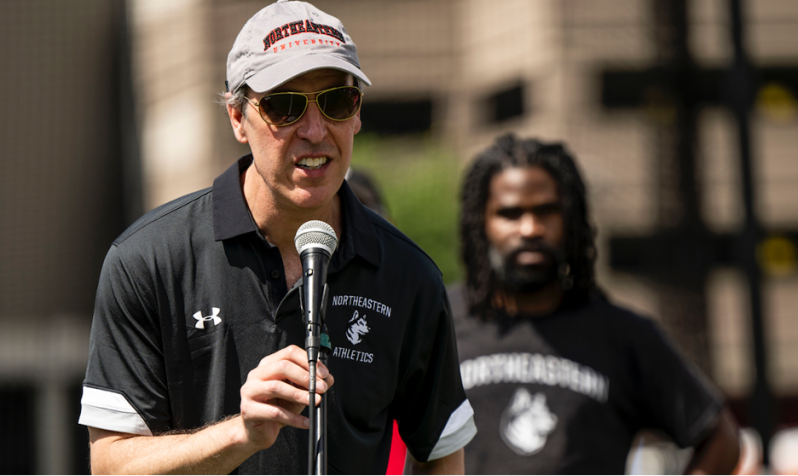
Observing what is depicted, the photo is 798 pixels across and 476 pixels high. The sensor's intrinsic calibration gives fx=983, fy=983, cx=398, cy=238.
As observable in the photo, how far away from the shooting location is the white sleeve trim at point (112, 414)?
2590mm

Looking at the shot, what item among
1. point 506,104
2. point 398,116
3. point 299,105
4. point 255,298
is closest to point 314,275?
point 255,298

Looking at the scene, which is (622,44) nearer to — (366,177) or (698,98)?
(698,98)

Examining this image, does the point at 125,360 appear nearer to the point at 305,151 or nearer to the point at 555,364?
the point at 305,151

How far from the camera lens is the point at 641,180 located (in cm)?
2489

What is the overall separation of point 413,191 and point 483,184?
18629 mm

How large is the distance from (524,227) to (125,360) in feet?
7.77

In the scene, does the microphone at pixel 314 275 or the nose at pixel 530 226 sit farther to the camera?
the nose at pixel 530 226

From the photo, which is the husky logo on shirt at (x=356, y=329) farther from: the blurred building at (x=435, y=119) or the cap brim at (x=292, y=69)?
the blurred building at (x=435, y=119)

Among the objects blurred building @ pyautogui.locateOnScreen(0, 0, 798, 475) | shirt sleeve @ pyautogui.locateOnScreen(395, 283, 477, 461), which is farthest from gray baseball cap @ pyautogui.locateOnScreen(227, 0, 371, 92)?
blurred building @ pyautogui.locateOnScreen(0, 0, 798, 475)

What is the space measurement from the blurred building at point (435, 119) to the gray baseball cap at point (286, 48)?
20.6 metres

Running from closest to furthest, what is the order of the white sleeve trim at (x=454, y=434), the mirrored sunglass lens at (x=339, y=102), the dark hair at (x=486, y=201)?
the mirrored sunglass lens at (x=339, y=102), the white sleeve trim at (x=454, y=434), the dark hair at (x=486, y=201)

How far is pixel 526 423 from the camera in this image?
4211mm

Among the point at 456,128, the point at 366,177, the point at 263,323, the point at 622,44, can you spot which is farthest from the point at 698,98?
the point at 263,323

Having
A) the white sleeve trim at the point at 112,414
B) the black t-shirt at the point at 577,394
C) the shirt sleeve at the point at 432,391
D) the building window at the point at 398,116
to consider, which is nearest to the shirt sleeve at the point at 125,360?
the white sleeve trim at the point at 112,414
